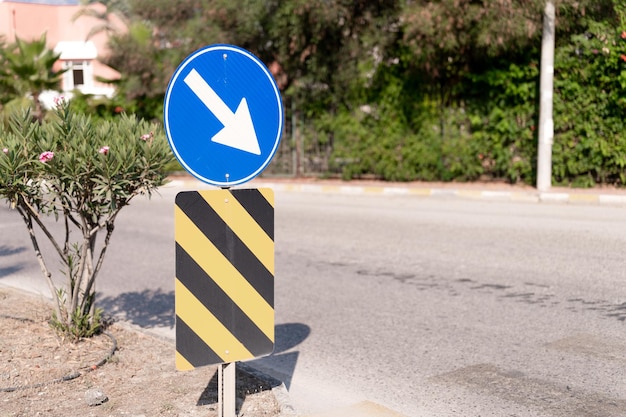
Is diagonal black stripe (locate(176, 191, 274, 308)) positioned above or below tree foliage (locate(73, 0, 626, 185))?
below

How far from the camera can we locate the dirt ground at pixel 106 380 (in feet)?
14.4

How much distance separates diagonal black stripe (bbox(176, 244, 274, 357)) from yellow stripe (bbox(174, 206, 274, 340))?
0.07 feet

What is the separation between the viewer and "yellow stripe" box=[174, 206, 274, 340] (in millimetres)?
3863

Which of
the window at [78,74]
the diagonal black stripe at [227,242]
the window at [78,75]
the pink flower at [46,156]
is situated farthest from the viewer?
the window at [78,75]

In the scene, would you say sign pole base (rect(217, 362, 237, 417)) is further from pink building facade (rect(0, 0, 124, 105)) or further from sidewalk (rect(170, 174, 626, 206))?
pink building facade (rect(0, 0, 124, 105))

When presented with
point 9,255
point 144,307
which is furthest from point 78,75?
point 144,307

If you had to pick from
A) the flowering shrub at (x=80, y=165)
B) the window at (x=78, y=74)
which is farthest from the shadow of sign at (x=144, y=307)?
the window at (x=78, y=74)

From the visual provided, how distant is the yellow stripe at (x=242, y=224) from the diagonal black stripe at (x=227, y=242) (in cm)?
2

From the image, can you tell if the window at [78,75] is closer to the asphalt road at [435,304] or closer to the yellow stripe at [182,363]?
the asphalt road at [435,304]

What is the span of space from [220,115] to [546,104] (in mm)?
12362

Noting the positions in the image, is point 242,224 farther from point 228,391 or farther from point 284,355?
point 284,355

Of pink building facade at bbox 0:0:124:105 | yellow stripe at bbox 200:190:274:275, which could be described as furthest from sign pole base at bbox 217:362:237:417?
pink building facade at bbox 0:0:124:105

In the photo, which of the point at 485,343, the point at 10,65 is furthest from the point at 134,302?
the point at 10,65

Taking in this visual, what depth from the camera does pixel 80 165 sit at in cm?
495
